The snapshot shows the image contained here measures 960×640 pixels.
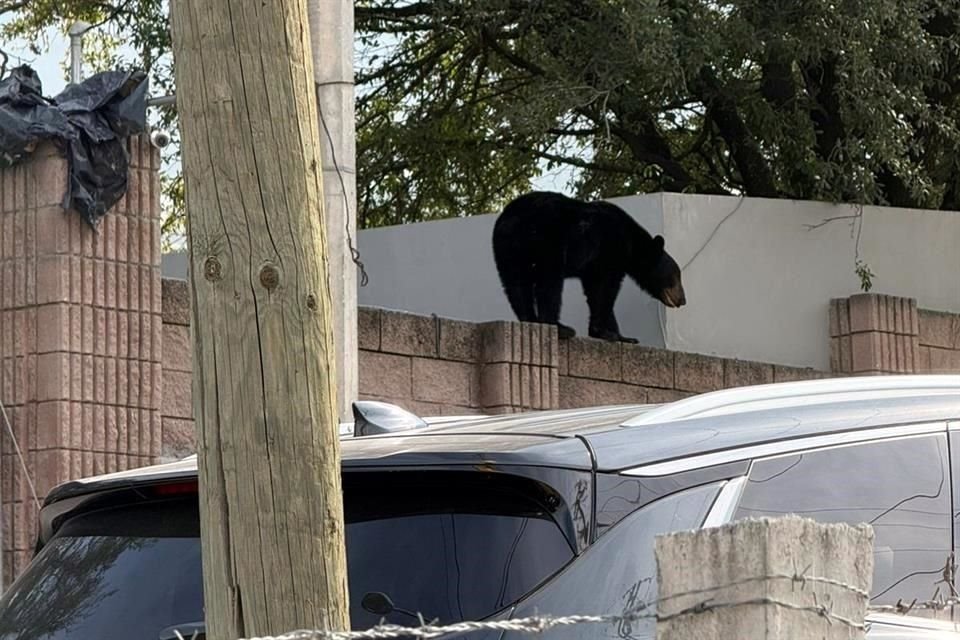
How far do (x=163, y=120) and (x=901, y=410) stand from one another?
12.0m

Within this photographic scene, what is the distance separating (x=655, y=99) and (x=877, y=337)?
3.15 metres

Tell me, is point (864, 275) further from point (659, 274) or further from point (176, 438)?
point (176, 438)

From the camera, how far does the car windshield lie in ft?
11.6

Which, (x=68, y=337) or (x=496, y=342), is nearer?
(x=68, y=337)

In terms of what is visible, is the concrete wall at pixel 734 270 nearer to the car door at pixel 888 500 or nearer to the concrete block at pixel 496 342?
the concrete block at pixel 496 342

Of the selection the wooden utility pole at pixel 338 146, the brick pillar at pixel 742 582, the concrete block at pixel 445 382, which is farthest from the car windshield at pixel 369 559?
the concrete block at pixel 445 382

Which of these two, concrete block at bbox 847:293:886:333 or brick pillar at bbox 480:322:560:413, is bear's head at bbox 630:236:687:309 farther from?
brick pillar at bbox 480:322:560:413

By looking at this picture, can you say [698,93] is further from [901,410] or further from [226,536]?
[226,536]

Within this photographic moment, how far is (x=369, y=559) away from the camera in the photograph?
12.1 feet

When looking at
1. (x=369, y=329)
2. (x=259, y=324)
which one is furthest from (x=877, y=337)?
(x=259, y=324)

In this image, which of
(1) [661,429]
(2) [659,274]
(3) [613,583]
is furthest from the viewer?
(2) [659,274]

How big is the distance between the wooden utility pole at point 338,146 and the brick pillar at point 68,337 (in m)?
1.54

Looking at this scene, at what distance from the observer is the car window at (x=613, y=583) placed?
3.39m

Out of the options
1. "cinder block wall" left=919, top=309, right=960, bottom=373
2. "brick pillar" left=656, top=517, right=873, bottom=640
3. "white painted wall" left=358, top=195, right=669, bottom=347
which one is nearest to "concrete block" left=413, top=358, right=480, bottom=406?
"white painted wall" left=358, top=195, right=669, bottom=347
